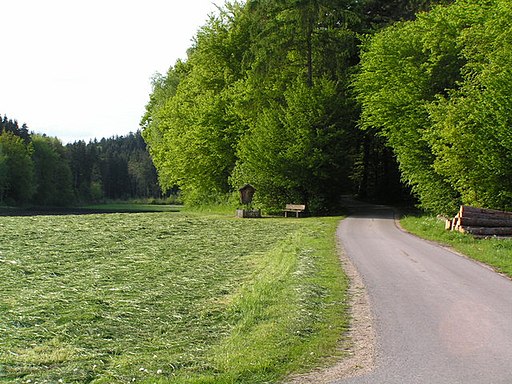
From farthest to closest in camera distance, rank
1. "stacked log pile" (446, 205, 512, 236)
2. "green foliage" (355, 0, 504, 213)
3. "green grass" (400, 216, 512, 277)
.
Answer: "green foliage" (355, 0, 504, 213)
"stacked log pile" (446, 205, 512, 236)
"green grass" (400, 216, 512, 277)

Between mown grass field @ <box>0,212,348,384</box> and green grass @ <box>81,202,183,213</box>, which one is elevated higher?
green grass @ <box>81,202,183,213</box>

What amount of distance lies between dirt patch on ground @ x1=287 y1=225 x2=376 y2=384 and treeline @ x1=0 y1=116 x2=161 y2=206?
77174 mm

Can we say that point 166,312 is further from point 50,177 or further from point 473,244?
point 50,177

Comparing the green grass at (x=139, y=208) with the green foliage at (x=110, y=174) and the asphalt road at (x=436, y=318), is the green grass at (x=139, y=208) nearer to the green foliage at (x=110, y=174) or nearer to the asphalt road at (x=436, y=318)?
the green foliage at (x=110, y=174)

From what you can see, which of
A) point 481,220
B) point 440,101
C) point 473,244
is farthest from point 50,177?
point 473,244

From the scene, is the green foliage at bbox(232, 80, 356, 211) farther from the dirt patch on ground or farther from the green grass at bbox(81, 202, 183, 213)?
the green grass at bbox(81, 202, 183, 213)

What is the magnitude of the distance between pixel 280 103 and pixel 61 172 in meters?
71.4

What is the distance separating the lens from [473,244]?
1825 centimetres

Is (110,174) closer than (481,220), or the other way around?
(481,220)

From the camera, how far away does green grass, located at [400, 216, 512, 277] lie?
14.5 metres

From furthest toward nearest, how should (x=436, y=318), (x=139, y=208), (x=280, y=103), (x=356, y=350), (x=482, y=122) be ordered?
(x=139, y=208) → (x=280, y=103) → (x=482, y=122) → (x=436, y=318) → (x=356, y=350)

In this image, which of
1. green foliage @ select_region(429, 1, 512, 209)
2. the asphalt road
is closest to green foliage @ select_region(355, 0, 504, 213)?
green foliage @ select_region(429, 1, 512, 209)

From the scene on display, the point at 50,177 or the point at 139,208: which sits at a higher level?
the point at 50,177

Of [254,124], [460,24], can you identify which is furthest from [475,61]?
[254,124]
